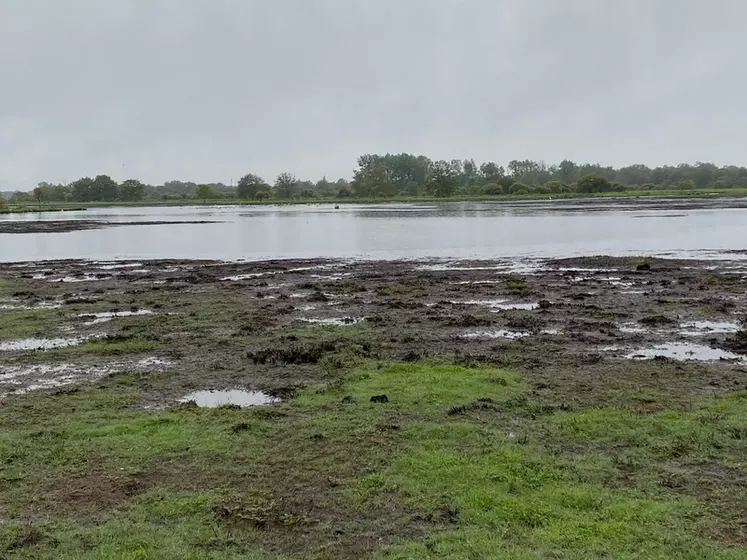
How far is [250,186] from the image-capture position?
622ft

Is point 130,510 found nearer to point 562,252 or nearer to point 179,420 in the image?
point 179,420

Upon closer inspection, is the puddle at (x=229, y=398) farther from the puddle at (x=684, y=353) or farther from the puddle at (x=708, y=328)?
the puddle at (x=708, y=328)

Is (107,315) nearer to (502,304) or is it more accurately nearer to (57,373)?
(57,373)

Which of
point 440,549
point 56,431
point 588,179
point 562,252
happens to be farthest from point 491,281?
point 588,179

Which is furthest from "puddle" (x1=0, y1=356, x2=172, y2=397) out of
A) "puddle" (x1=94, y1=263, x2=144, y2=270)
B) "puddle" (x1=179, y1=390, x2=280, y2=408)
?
"puddle" (x1=94, y1=263, x2=144, y2=270)

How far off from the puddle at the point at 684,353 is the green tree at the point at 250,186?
180621 mm

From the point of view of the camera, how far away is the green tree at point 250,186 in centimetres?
18875

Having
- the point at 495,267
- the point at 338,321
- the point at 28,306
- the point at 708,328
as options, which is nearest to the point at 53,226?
the point at 28,306

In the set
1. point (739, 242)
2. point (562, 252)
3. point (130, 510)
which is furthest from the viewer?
point (739, 242)

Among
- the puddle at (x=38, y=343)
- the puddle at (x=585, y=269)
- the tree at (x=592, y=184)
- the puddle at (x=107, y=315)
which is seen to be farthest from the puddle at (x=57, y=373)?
the tree at (x=592, y=184)

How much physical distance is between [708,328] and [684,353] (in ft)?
9.22

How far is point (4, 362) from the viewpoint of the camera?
1264cm

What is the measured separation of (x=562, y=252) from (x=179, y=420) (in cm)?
2796

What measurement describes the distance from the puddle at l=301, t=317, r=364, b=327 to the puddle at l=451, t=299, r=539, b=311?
3590mm
